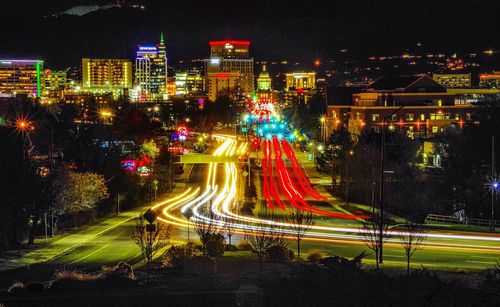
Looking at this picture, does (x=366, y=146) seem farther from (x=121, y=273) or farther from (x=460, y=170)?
(x=121, y=273)

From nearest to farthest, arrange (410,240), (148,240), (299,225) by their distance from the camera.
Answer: (148,240) → (410,240) → (299,225)

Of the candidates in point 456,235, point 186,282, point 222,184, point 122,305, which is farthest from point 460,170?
point 122,305

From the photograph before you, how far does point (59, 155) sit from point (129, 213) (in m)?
8.87

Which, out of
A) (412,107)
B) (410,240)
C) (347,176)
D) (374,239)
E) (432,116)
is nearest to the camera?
(410,240)

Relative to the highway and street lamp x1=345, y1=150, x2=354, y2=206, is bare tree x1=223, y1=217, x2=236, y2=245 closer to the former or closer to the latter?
the highway

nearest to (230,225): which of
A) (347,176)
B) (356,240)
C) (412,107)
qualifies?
(356,240)

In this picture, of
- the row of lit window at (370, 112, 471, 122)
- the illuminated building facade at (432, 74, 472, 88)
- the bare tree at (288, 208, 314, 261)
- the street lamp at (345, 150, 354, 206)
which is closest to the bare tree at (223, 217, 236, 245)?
the bare tree at (288, 208, 314, 261)

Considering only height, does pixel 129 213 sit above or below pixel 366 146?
below

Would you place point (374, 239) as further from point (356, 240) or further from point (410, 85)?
point (410, 85)

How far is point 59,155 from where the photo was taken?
178 feet

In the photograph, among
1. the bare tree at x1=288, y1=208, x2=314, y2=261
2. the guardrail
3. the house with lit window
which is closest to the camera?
the bare tree at x1=288, y1=208, x2=314, y2=261

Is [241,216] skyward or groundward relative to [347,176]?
groundward

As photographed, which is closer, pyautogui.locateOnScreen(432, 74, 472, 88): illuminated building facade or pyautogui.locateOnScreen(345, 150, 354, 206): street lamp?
pyautogui.locateOnScreen(345, 150, 354, 206): street lamp

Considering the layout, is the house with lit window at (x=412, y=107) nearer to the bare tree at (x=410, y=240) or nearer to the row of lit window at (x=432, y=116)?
the row of lit window at (x=432, y=116)
